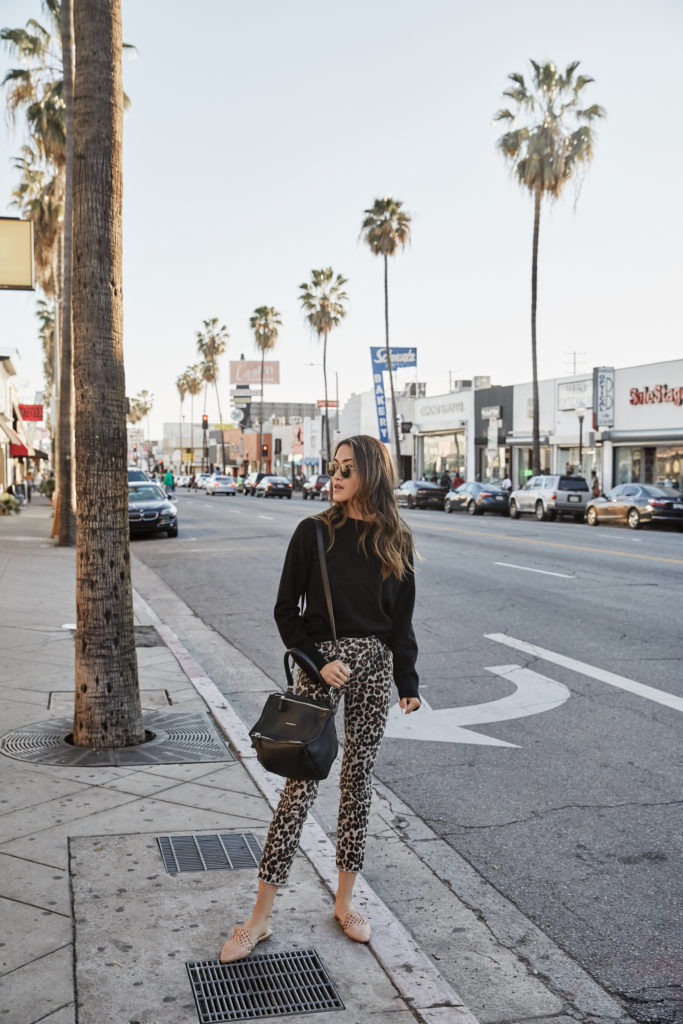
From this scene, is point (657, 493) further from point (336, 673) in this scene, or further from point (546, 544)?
point (336, 673)

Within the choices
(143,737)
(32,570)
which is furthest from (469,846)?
(32,570)

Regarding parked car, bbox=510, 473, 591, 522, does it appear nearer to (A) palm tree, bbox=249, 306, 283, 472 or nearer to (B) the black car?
(B) the black car

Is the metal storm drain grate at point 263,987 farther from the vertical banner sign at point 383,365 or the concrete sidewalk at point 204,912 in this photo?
the vertical banner sign at point 383,365

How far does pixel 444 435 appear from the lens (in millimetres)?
58562

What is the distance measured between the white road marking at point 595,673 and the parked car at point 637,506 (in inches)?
817

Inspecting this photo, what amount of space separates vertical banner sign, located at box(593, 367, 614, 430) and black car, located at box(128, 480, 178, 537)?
21.4m

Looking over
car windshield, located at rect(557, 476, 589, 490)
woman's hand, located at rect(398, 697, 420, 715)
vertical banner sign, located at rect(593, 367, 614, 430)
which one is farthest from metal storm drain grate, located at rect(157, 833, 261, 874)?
vertical banner sign, located at rect(593, 367, 614, 430)

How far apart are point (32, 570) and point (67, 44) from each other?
11.0 m

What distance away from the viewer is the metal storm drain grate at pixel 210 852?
167 inches

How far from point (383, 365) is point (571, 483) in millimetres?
22812

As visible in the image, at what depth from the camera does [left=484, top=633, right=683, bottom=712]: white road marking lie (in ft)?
24.1

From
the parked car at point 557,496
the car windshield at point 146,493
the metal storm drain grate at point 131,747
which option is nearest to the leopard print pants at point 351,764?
the metal storm drain grate at point 131,747

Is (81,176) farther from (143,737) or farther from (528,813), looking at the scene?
(528,813)

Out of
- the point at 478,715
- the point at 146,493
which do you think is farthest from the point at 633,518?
the point at 478,715
